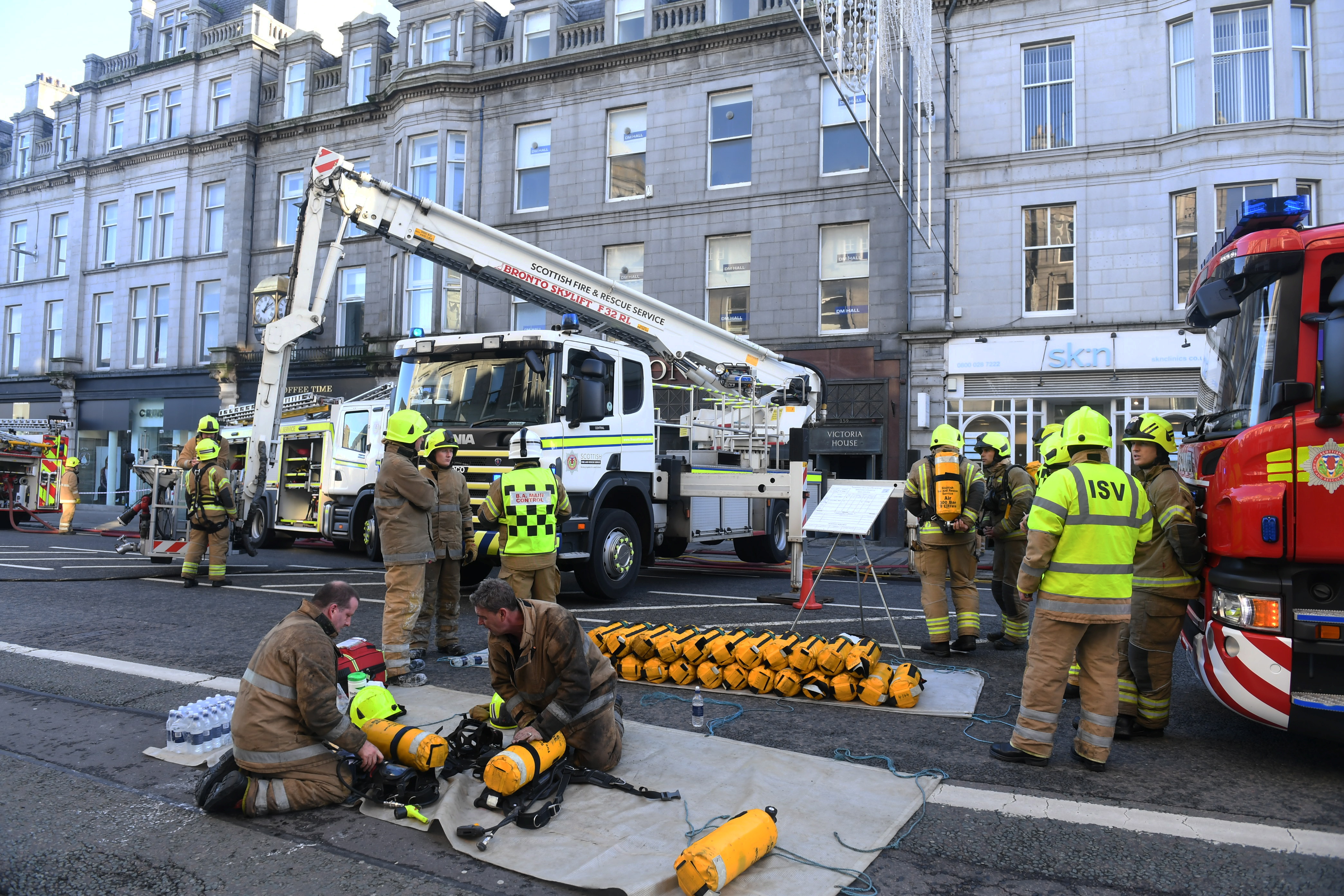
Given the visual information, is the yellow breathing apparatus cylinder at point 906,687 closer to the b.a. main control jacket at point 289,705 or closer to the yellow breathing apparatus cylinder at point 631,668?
the yellow breathing apparatus cylinder at point 631,668

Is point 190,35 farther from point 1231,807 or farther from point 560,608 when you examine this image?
point 1231,807

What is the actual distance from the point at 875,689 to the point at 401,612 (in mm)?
3445

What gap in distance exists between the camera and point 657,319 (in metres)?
11.9

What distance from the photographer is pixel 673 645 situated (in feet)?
21.4

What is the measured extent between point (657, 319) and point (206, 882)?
929cm

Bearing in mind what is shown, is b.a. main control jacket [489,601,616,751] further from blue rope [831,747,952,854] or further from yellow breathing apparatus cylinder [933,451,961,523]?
yellow breathing apparatus cylinder [933,451,961,523]

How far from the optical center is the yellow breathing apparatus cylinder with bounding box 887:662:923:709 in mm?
5832

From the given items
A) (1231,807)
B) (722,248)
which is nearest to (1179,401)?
(722,248)

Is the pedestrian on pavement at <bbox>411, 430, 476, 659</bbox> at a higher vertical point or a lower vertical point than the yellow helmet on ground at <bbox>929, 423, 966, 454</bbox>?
lower

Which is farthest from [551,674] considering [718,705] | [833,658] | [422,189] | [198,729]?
[422,189]

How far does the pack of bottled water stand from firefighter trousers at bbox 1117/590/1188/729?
531 centimetres

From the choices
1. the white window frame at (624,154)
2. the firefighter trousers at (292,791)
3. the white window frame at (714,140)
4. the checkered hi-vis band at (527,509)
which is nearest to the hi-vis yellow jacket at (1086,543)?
the checkered hi-vis band at (527,509)

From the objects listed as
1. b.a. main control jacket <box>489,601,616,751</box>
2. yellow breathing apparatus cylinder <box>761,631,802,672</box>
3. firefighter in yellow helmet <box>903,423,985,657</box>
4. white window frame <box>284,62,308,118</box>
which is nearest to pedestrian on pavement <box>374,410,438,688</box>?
b.a. main control jacket <box>489,601,616,751</box>

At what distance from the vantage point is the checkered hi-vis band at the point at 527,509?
22.3 feet
